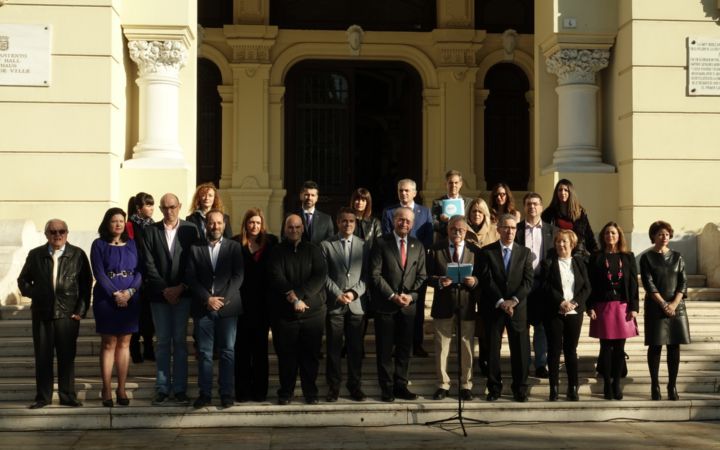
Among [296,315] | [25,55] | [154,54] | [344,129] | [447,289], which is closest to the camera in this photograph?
[296,315]

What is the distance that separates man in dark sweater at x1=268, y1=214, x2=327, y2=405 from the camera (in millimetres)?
9633

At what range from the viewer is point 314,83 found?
61.0 feet

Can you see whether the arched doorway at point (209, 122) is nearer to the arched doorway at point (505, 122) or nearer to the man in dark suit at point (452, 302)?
the arched doorway at point (505, 122)

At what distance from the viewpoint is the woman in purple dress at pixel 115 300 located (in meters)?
9.46

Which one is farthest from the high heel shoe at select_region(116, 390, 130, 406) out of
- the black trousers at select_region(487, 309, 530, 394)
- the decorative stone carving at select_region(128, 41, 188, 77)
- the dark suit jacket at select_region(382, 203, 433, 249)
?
the decorative stone carving at select_region(128, 41, 188, 77)

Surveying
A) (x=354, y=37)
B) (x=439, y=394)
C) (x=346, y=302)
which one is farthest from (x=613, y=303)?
(x=354, y=37)

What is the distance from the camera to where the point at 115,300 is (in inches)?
372

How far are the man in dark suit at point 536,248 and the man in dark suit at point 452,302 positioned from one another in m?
0.59

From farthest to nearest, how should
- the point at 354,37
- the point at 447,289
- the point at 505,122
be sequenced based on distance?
the point at 505,122 < the point at 354,37 < the point at 447,289

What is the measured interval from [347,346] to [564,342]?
6.63ft

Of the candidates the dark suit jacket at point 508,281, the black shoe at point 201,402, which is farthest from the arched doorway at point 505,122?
the black shoe at point 201,402

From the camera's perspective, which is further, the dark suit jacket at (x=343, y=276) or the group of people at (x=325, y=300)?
the dark suit jacket at (x=343, y=276)

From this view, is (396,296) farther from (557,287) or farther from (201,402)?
(201,402)

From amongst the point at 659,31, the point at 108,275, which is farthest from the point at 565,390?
the point at 659,31
